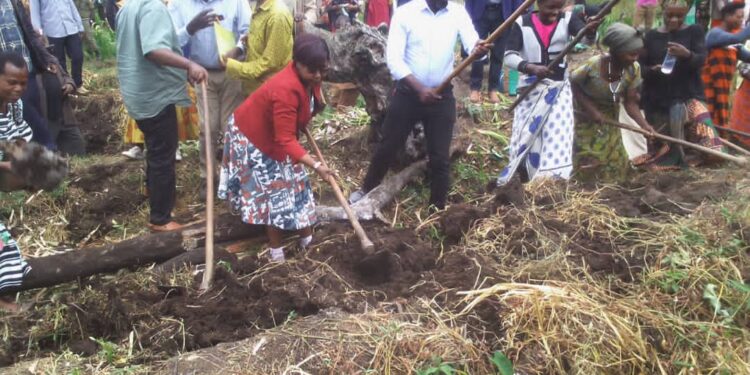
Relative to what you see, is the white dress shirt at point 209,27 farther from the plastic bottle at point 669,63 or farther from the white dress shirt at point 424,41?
the plastic bottle at point 669,63

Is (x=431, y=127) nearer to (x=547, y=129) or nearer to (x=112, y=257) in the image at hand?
(x=547, y=129)

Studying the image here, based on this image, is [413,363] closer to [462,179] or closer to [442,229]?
[442,229]

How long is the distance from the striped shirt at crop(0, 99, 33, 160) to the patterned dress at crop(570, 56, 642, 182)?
4006mm

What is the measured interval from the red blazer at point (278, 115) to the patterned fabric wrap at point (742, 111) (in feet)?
14.7

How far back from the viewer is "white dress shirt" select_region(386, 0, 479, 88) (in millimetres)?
4352

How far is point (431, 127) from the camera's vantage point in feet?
14.9

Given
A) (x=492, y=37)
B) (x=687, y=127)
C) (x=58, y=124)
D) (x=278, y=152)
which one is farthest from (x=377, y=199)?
(x=58, y=124)

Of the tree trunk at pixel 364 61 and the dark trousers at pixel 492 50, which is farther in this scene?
the dark trousers at pixel 492 50

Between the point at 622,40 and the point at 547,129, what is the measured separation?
0.84 m

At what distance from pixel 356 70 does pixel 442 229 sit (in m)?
1.85

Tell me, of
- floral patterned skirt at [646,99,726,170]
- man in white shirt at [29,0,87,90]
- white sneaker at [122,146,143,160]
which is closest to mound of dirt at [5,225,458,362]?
white sneaker at [122,146,143,160]

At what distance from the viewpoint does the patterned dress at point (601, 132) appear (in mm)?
4816

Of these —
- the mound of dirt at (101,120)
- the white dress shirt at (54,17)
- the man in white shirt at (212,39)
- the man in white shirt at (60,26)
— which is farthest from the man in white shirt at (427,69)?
the white dress shirt at (54,17)

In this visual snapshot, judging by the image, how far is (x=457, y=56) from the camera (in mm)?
9375
